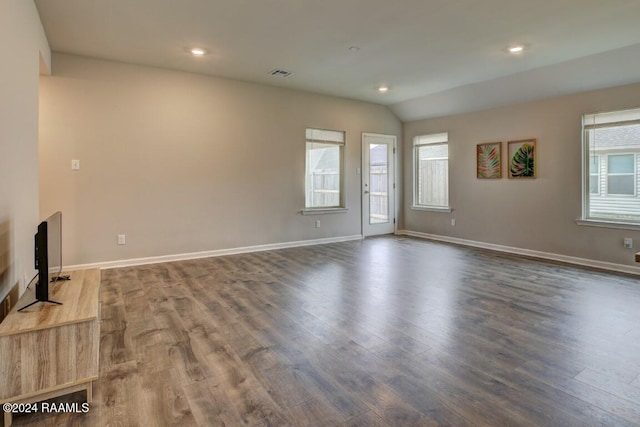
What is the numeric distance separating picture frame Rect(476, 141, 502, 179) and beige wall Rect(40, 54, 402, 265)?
2638 millimetres

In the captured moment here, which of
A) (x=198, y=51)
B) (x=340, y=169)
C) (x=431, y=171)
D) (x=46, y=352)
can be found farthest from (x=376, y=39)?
(x=46, y=352)

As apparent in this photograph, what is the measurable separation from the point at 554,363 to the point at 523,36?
129 inches

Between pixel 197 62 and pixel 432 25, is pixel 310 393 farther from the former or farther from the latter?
pixel 197 62

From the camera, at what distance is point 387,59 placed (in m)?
4.60

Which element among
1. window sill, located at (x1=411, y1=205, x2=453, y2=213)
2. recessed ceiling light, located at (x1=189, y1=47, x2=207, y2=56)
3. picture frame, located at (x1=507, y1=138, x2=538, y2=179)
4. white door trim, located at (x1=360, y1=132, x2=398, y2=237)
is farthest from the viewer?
white door trim, located at (x1=360, y1=132, x2=398, y2=237)

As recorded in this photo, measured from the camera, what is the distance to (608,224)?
479cm

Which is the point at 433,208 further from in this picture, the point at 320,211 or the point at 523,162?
the point at 320,211

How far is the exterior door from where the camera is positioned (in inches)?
282

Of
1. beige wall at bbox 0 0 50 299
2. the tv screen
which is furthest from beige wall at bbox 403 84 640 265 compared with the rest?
beige wall at bbox 0 0 50 299

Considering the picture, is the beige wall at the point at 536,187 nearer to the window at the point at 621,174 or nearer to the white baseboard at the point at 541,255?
the white baseboard at the point at 541,255

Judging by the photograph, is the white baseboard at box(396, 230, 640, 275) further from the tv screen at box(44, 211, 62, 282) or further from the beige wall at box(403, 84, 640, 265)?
the tv screen at box(44, 211, 62, 282)

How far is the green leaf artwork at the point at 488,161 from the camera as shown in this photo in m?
6.03

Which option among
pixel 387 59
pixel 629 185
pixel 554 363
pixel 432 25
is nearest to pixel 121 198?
pixel 387 59

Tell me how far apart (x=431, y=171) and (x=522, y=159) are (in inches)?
71.1
